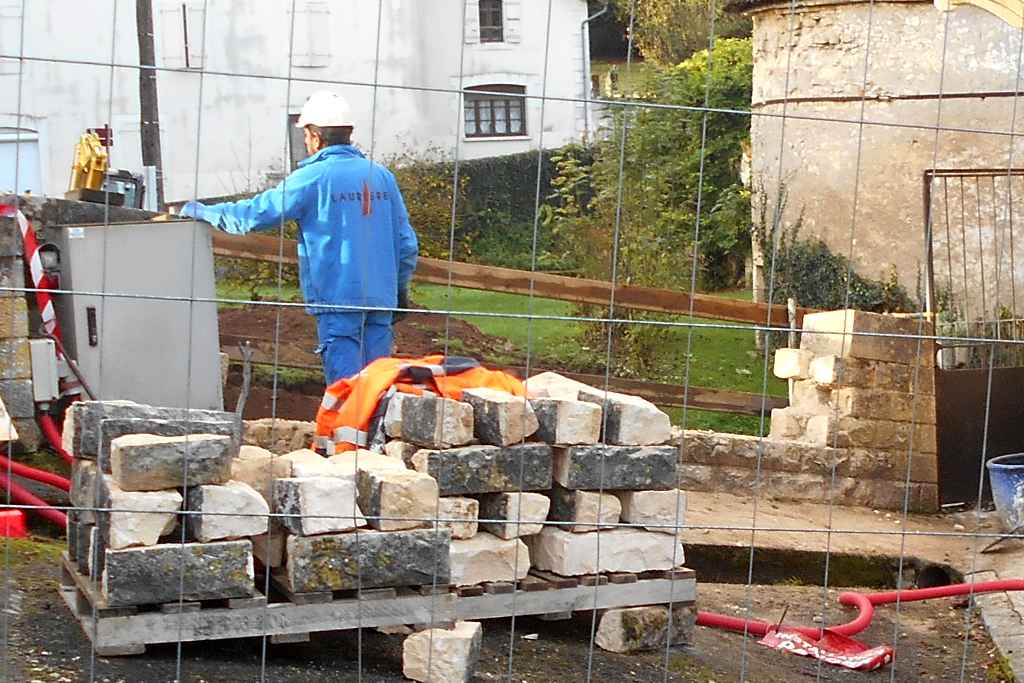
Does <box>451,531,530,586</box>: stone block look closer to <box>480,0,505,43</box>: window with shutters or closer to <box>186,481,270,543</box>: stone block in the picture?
<box>186,481,270,543</box>: stone block

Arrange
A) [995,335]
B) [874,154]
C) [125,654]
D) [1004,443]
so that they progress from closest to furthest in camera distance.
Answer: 1. [125,654]
2. [1004,443]
3. [995,335]
4. [874,154]

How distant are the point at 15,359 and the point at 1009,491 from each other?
223 inches

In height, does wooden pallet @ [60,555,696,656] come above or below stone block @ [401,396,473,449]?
below

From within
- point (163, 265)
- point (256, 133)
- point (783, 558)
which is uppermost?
point (256, 133)

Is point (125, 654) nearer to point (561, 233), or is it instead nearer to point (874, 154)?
point (561, 233)

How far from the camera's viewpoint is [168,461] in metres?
4.64

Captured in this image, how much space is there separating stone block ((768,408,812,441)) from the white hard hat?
4.28 m

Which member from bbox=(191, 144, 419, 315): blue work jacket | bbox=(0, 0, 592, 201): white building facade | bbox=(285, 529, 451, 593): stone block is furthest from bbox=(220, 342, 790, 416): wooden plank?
bbox=(285, 529, 451, 593): stone block

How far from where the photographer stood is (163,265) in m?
7.72

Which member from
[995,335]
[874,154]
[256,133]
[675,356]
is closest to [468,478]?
[256,133]

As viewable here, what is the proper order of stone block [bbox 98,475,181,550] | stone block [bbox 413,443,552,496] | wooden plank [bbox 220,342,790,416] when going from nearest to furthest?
stone block [bbox 98,475,181,550] < stone block [bbox 413,443,552,496] < wooden plank [bbox 220,342,790,416]

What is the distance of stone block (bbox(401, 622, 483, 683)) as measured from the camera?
4879mm

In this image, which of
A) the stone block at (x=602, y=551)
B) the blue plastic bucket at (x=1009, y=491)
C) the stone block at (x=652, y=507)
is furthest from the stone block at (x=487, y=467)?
the blue plastic bucket at (x=1009, y=491)

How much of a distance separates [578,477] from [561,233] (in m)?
8.03
